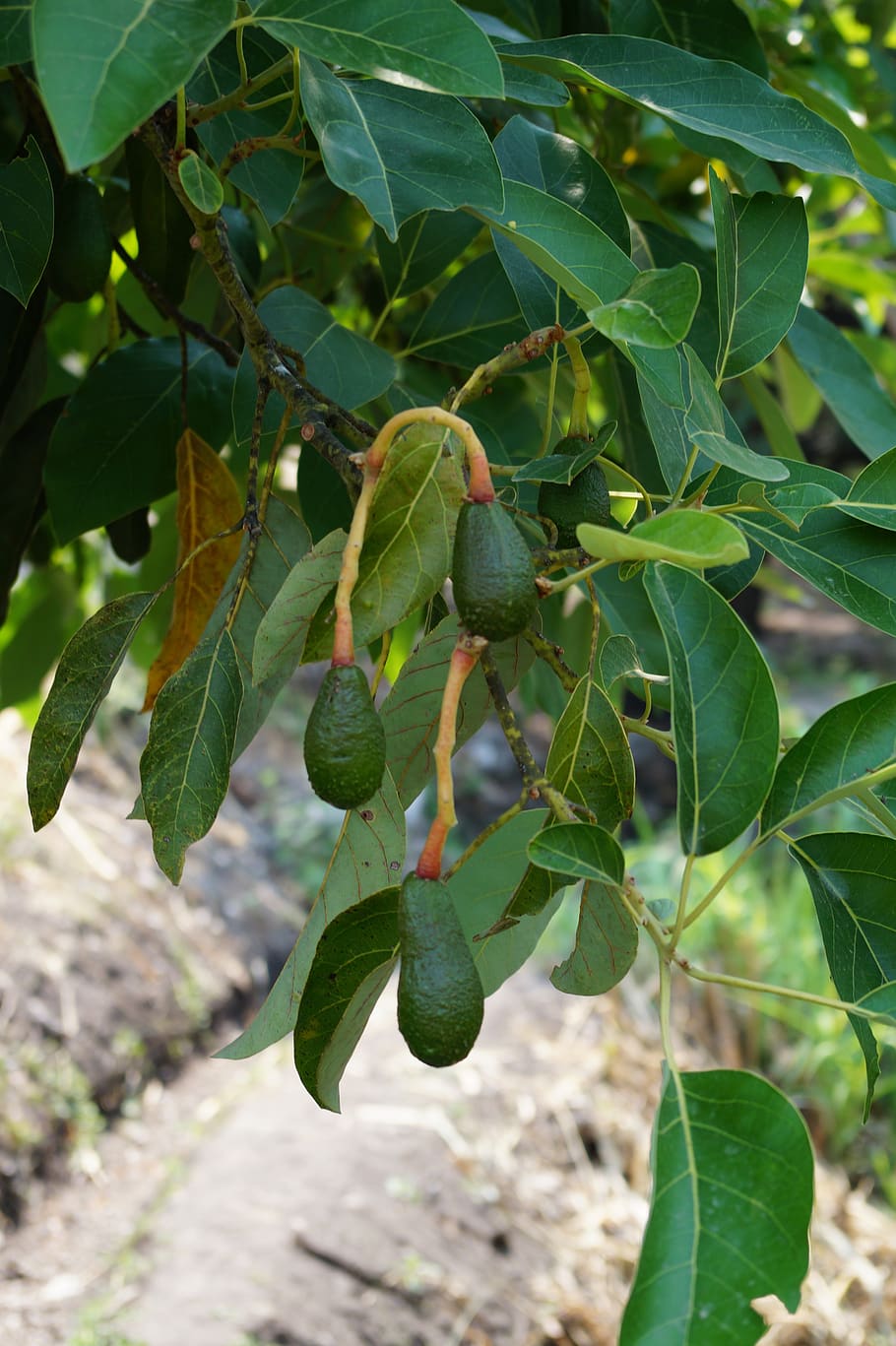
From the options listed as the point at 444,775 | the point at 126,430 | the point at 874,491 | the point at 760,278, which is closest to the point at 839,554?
the point at 874,491

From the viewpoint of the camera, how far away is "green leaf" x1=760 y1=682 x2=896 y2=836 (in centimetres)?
48

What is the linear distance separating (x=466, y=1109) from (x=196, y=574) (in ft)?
7.12

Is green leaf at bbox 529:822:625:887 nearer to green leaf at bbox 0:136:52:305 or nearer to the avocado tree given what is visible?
the avocado tree

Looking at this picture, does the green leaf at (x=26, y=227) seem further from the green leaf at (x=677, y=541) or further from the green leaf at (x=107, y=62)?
the green leaf at (x=677, y=541)

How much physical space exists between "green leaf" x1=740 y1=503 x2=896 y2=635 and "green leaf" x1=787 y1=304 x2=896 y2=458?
0.89ft

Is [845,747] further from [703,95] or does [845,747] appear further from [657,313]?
[703,95]

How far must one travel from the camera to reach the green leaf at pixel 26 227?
56 cm

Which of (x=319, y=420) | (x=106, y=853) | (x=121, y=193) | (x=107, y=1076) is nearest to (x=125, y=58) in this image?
(x=319, y=420)

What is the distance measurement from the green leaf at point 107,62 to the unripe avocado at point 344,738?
0.58 feet

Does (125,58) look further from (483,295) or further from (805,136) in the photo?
(483,295)

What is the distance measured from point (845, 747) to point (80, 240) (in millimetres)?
482

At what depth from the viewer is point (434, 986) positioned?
393 millimetres

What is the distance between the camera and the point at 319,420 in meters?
0.52

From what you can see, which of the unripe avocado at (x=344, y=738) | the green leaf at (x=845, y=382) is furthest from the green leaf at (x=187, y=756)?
the green leaf at (x=845, y=382)
